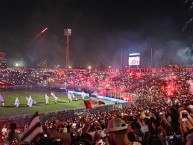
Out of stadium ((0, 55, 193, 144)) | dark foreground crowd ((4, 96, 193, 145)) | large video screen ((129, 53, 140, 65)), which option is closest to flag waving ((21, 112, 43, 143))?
dark foreground crowd ((4, 96, 193, 145))

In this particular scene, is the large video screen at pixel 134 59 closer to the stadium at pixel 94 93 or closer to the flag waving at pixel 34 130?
the stadium at pixel 94 93

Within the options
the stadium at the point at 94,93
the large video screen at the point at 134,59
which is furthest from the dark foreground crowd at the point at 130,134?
the large video screen at the point at 134,59

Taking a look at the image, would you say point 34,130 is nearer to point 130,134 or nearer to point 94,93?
point 130,134

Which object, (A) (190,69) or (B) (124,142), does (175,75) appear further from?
(B) (124,142)

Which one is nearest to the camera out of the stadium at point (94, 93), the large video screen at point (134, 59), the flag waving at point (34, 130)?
the flag waving at point (34, 130)

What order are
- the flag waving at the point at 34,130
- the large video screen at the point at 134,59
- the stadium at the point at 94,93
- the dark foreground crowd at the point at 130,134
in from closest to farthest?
the dark foreground crowd at the point at 130,134
the flag waving at the point at 34,130
the stadium at the point at 94,93
the large video screen at the point at 134,59

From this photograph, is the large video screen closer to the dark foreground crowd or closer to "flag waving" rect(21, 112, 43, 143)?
the dark foreground crowd

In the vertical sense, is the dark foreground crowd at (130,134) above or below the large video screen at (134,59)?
below

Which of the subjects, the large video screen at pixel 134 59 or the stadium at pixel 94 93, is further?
the large video screen at pixel 134 59

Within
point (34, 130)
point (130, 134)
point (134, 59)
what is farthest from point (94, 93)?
point (34, 130)

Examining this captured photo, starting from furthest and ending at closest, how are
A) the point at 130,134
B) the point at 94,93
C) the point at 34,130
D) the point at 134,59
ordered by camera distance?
the point at 134,59, the point at 94,93, the point at 130,134, the point at 34,130

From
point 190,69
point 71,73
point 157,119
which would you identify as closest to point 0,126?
point 157,119

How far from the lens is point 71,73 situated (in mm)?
125750

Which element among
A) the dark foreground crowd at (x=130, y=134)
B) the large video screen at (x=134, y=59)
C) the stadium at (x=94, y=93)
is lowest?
the stadium at (x=94, y=93)
